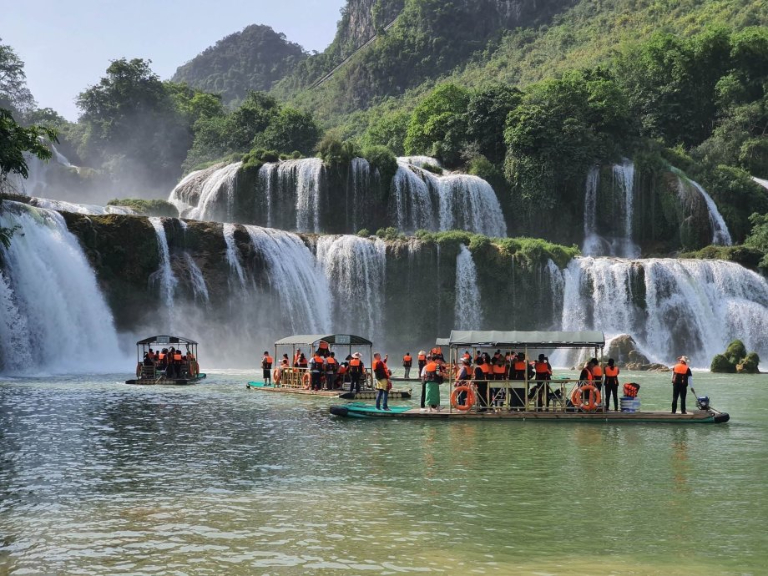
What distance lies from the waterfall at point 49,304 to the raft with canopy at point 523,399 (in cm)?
2222

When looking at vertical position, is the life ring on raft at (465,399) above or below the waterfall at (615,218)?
below

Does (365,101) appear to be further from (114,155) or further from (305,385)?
(305,385)

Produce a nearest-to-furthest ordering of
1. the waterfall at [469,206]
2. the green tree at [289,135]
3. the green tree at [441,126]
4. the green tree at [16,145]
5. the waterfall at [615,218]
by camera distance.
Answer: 1. the green tree at [16,145]
2. the waterfall at [469,206]
3. the waterfall at [615,218]
4. the green tree at [441,126]
5. the green tree at [289,135]

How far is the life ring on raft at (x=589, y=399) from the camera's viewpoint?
25.0 meters

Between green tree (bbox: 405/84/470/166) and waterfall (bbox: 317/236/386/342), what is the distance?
20231 millimetres

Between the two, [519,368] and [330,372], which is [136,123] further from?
[519,368]

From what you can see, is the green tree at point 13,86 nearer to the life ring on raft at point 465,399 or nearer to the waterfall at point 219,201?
the waterfall at point 219,201

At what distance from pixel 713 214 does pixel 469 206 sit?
17.8 m

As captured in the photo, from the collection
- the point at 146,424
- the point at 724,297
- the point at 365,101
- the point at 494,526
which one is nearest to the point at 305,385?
the point at 146,424

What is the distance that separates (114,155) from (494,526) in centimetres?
9706

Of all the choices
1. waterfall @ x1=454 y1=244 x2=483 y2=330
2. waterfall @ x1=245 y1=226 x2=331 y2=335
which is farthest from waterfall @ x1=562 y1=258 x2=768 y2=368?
waterfall @ x1=245 y1=226 x2=331 y2=335

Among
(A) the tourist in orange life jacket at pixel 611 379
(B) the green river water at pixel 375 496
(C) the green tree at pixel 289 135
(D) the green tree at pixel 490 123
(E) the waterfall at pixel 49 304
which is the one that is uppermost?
(C) the green tree at pixel 289 135

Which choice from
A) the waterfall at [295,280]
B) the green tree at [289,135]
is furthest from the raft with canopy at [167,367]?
the green tree at [289,135]

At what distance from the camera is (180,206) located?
6675cm
